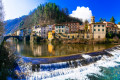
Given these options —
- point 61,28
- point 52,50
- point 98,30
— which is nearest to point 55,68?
point 52,50

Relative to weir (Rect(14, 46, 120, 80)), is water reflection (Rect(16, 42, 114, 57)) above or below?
above

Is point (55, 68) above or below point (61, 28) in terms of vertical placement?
below

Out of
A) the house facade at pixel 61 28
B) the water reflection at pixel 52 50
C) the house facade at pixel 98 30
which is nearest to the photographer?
the water reflection at pixel 52 50

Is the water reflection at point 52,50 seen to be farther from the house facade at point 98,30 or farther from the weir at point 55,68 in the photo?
the house facade at point 98,30

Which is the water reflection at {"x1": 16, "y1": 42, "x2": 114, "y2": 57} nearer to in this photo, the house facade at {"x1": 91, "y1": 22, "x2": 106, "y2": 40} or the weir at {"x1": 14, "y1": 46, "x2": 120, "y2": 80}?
the weir at {"x1": 14, "y1": 46, "x2": 120, "y2": 80}

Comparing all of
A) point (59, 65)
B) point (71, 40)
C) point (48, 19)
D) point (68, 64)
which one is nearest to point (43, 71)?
point (59, 65)

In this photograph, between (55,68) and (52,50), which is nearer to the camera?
(55,68)

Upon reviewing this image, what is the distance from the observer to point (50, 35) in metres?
44.3

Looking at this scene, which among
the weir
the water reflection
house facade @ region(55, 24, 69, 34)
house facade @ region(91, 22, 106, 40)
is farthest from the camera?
house facade @ region(55, 24, 69, 34)

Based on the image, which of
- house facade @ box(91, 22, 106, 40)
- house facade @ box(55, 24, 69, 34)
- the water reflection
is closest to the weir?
the water reflection

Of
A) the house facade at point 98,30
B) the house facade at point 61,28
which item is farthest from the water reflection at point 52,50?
the house facade at point 61,28

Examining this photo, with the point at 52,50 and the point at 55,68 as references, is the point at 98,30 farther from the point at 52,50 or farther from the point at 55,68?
→ the point at 55,68

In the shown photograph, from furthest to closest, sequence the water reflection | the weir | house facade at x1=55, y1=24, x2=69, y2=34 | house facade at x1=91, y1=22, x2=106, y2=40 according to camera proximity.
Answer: house facade at x1=55, y1=24, x2=69, y2=34
house facade at x1=91, y1=22, x2=106, y2=40
the water reflection
the weir

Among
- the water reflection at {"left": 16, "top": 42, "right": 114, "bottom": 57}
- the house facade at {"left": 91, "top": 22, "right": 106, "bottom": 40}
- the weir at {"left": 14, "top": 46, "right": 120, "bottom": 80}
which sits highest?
the house facade at {"left": 91, "top": 22, "right": 106, "bottom": 40}
